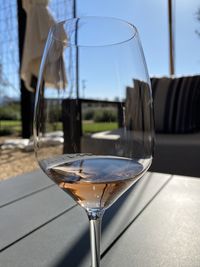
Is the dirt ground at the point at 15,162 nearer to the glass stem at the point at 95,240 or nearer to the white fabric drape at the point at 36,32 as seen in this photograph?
the white fabric drape at the point at 36,32

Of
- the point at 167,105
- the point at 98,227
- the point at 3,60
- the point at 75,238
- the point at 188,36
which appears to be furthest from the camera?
the point at 3,60

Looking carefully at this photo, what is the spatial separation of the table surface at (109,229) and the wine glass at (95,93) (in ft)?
0.42

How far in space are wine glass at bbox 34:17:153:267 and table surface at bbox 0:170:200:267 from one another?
0.13 m

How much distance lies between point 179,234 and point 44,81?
0.28 metres

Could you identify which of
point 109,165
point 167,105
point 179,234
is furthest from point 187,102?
point 109,165

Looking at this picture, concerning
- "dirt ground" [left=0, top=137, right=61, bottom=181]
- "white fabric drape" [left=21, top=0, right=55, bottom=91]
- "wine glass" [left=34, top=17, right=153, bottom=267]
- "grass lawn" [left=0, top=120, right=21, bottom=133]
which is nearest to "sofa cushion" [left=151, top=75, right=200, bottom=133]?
"dirt ground" [left=0, top=137, right=61, bottom=181]

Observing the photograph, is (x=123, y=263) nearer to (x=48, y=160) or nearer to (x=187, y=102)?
(x=48, y=160)

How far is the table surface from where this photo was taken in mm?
381

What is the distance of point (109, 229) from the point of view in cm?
46

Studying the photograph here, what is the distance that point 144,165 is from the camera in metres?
Result: 0.32

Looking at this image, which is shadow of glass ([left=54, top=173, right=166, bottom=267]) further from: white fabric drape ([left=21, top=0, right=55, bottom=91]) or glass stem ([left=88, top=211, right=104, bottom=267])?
white fabric drape ([left=21, top=0, right=55, bottom=91])

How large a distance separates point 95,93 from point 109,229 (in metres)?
0.22

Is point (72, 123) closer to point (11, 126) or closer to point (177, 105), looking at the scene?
point (177, 105)

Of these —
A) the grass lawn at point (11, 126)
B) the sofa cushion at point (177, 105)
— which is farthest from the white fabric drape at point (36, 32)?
the grass lawn at point (11, 126)
